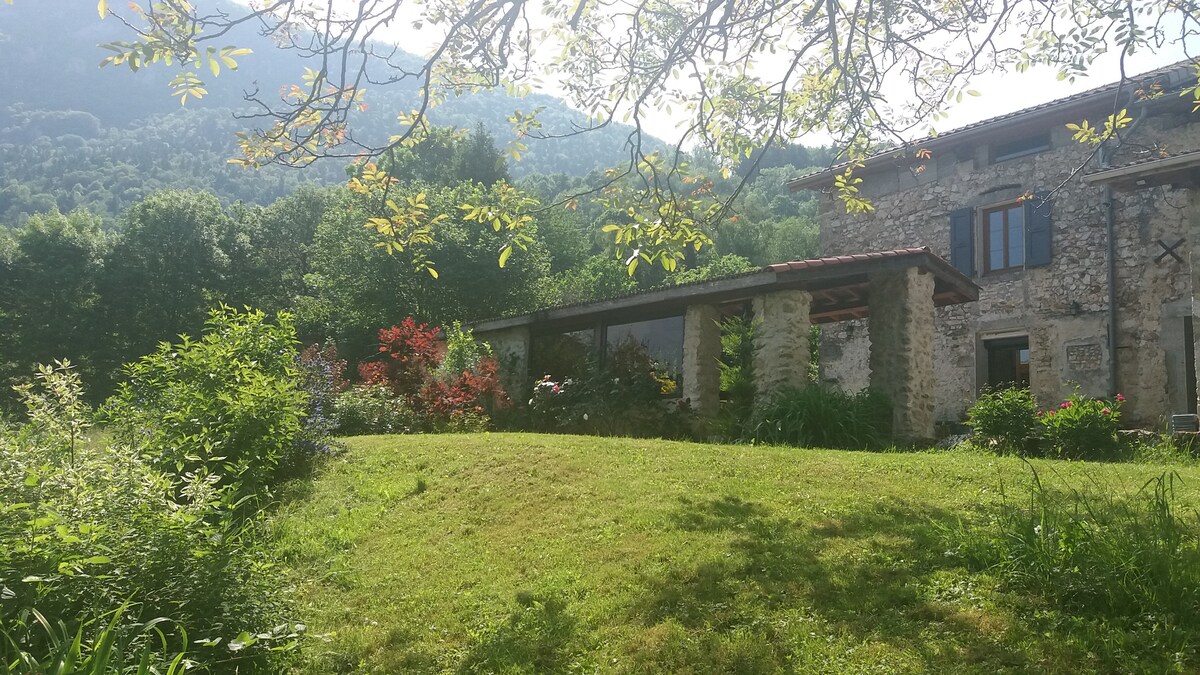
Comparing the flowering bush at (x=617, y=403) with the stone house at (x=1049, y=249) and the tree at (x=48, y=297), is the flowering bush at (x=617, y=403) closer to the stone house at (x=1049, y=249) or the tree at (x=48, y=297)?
the stone house at (x=1049, y=249)

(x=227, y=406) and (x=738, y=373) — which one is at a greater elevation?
(x=738, y=373)

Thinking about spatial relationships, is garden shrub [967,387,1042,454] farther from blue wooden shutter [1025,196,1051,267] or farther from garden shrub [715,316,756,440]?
blue wooden shutter [1025,196,1051,267]

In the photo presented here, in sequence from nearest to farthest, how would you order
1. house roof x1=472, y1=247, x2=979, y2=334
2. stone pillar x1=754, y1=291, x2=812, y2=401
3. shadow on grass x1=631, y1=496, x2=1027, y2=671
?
shadow on grass x1=631, y1=496, x2=1027, y2=671, house roof x1=472, y1=247, x2=979, y2=334, stone pillar x1=754, y1=291, x2=812, y2=401

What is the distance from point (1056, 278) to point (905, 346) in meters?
5.62

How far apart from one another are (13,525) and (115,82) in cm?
13355

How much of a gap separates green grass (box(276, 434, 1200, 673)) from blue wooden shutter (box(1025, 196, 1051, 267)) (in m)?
8.15

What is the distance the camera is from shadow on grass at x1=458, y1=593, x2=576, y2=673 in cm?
425

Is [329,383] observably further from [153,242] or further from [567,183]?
[567,183]

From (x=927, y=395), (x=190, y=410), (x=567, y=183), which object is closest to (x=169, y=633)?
(x=190, y=410)

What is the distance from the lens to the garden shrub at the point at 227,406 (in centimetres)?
768

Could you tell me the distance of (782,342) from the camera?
1212 cm

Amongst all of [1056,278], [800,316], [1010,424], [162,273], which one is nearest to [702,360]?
[800,316]

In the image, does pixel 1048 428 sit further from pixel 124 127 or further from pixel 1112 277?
pixel 124 127

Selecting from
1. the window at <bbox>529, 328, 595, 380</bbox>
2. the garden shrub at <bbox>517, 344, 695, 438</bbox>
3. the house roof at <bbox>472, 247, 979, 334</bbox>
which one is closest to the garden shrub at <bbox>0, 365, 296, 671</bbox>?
the garden shrub at <bbox>517, 344, 695, 438</bbox>
